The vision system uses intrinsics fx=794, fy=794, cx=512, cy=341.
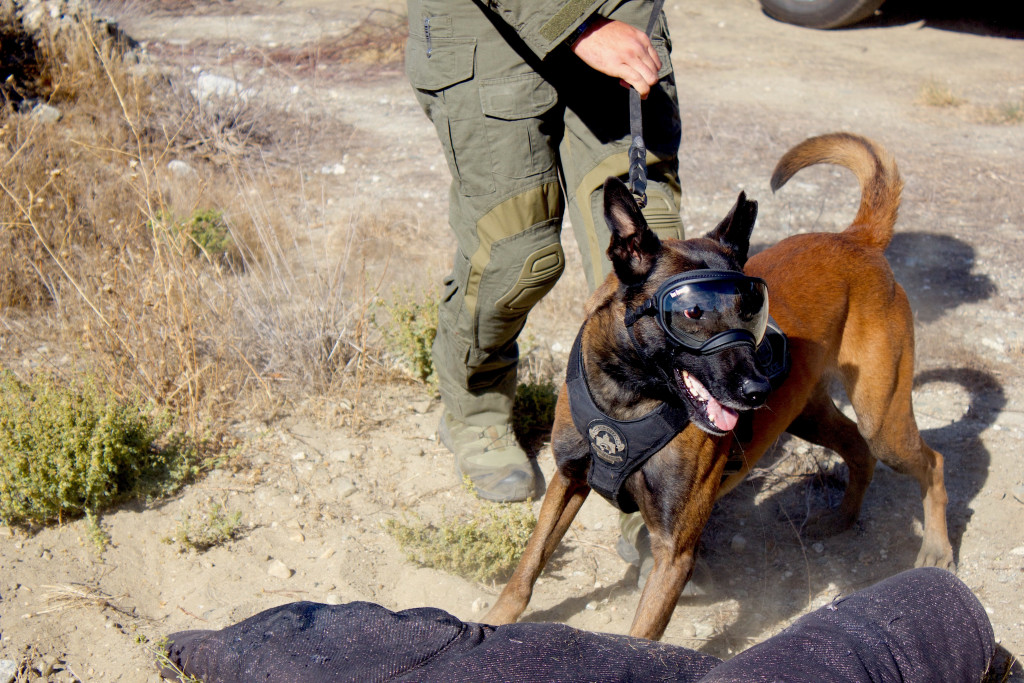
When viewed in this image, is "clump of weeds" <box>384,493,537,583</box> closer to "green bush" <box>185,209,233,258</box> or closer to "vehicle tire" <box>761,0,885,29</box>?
"green bush" <box>185,209,233,258</box>

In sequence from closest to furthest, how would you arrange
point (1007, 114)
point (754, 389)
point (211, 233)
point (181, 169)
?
point (754, 389) < point (211, 233) < point (181, 169) < point (1007, 114)

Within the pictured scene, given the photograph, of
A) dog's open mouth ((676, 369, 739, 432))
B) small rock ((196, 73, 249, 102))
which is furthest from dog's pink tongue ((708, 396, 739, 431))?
small rock ((196, 73, 249, 102))

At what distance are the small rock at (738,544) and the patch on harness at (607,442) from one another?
1229mm

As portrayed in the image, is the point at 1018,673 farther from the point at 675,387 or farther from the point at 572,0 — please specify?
the point at 572,0

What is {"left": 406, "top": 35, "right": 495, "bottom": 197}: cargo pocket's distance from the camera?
2715 millimetres

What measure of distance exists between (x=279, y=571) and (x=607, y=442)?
144 centimetres

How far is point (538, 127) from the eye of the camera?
2.74 m

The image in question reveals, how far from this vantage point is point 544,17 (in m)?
2.48

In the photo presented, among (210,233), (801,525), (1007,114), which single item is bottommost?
(801,525)

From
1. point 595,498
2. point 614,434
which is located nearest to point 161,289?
point 595,498

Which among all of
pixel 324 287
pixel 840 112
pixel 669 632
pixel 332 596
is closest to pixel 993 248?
pixel 840 112

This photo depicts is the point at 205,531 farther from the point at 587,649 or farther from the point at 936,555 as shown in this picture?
the point at 936,555

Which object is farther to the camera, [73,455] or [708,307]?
[73,455]

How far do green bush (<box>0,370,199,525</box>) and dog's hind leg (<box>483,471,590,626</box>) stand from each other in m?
1.49
